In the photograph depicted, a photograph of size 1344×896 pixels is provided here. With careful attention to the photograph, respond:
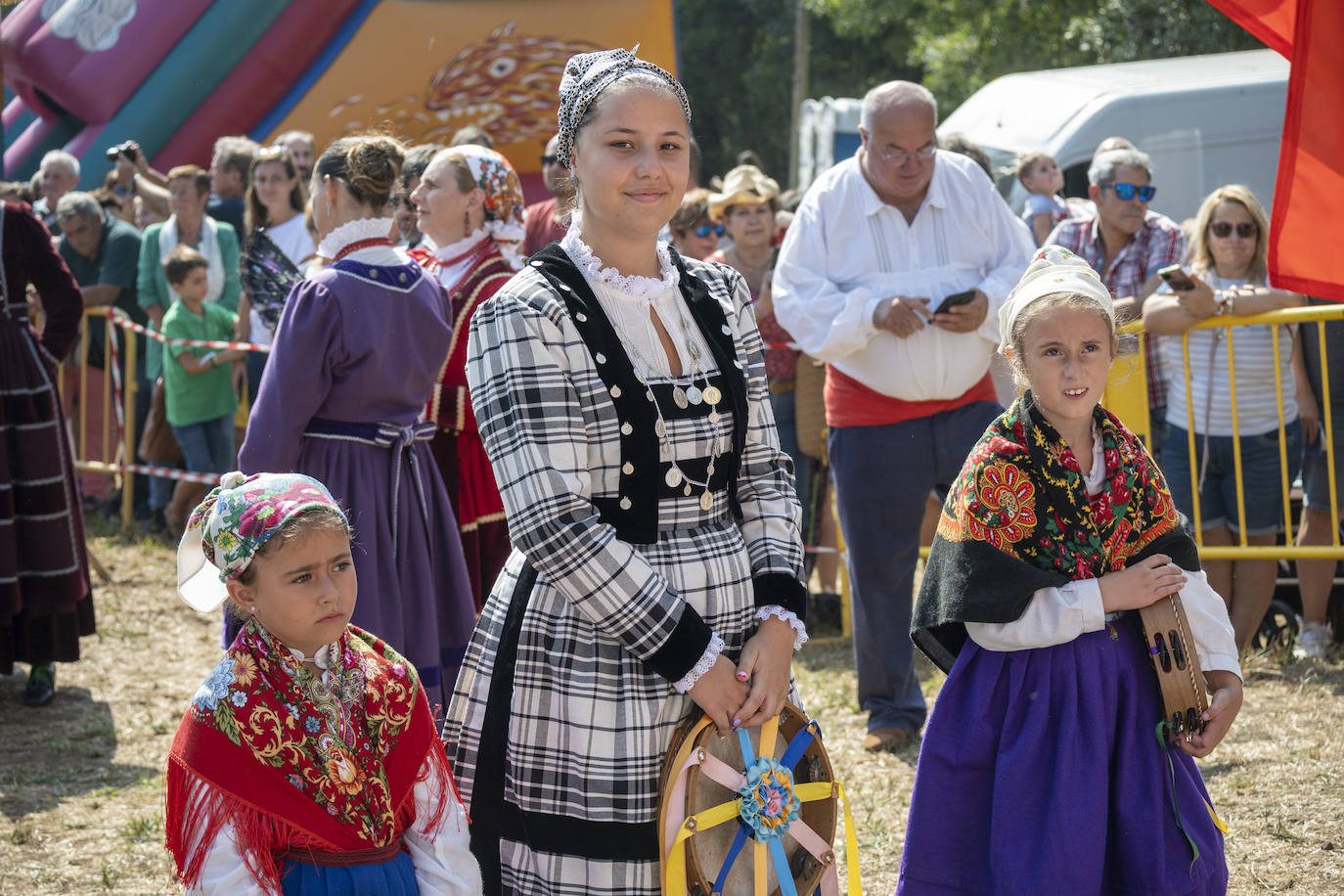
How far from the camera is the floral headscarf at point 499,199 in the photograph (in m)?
5.01

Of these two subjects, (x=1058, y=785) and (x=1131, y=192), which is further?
(x=1131, y=192)

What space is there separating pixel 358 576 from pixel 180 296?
221 inches

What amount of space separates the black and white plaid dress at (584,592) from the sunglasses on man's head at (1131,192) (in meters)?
4.51

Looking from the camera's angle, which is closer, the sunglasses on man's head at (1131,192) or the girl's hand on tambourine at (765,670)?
the girl's hand on tambourine at (765,670)

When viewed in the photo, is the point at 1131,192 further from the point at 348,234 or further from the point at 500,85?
the point at 500,85

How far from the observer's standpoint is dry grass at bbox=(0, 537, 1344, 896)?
4219 millimetres

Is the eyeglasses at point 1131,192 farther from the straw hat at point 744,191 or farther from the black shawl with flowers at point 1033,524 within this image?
the black shawl with flowers at point 1033,524

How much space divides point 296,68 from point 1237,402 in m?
8.74

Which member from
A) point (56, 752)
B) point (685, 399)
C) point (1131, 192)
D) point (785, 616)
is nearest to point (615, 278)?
point (685, 399)

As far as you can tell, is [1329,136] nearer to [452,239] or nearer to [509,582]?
[509,582]

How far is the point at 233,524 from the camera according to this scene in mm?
2564

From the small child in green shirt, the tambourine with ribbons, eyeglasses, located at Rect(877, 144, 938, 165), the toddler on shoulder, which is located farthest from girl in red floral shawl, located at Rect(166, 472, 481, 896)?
the toddler on shoulder

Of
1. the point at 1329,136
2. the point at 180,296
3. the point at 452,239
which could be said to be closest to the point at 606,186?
the point at 1329,136

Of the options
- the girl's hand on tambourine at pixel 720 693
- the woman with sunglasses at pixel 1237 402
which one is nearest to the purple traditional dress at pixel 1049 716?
the girl's hand on tambourine at pixel 720 693
